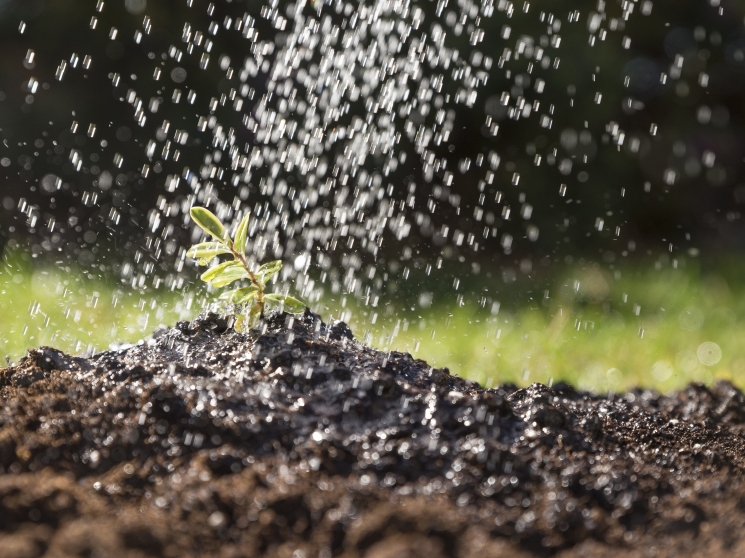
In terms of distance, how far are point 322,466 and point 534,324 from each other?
265 centimetres

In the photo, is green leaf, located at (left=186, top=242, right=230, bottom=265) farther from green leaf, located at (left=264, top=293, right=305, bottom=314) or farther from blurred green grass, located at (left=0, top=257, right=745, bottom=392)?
blurred green grass, located at (left=0, top=257, right=745, bottom=392)

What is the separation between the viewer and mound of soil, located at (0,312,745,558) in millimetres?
954

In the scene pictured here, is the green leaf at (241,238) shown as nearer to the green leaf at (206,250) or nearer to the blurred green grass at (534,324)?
the green leaf at (206,250)

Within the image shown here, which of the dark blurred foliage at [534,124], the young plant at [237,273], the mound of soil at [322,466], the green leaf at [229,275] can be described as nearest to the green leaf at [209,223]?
the young plant at [237,273]

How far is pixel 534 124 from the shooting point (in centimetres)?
521

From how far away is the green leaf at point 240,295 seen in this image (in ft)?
5.52

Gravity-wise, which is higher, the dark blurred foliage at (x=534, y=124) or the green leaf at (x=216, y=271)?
the dark blurred foliage at (x=534, y=124)

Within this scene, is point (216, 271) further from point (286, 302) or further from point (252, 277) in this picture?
point (286, 302)

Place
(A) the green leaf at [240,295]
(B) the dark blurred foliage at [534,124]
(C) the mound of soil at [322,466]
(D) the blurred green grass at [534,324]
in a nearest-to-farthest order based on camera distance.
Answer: (C) the mound of soil at [322,466], (A) the green leaf at [240,295], (D) the blurred green grass at [534,324], (B) the dark blurred foliage at [534,124]

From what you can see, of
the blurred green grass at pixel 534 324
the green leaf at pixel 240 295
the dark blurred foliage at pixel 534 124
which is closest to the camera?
the green leaf at pixel 240 295

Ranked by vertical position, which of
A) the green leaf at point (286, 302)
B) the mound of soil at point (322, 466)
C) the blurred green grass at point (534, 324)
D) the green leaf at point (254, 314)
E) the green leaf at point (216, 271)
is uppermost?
the blurred green grass at point (534, 324)

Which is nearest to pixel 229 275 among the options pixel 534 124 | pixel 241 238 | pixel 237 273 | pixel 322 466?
pixel 237 273

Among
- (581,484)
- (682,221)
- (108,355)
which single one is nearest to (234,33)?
(682,221)

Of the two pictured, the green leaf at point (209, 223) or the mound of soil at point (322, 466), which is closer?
the mound of soil at point (322, 466)
